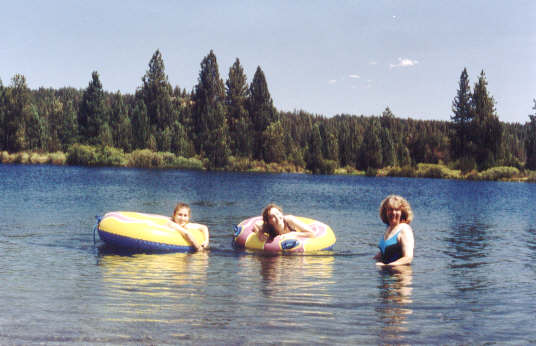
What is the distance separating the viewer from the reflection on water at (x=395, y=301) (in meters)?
6.11

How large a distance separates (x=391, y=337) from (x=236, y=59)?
8169 centimetres

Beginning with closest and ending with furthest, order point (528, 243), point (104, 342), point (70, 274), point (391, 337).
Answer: point (104, 342) < point (391, 337) < point (70, 274) < point (528, 243)

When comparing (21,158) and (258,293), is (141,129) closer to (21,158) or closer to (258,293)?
(21,158)

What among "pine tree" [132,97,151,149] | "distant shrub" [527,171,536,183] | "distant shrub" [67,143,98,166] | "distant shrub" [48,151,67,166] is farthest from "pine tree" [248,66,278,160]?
"distant shrub" [527,171,536,183]

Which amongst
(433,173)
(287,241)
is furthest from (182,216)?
(433,173)

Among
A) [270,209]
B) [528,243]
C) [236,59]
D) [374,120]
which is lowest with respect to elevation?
[528,243]

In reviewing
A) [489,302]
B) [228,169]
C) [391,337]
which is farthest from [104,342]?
[228,169]

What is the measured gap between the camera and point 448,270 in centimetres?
1106

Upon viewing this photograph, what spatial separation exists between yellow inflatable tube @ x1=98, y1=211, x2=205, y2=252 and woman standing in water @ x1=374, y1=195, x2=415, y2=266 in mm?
4777

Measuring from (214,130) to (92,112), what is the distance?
17959 mm

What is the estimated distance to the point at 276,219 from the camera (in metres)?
11.6

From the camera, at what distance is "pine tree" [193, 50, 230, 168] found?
7669cm

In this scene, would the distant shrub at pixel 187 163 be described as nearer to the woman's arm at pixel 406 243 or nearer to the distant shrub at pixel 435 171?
the distant shrub at pixel 435 171

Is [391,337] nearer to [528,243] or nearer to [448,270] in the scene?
[448,270]
